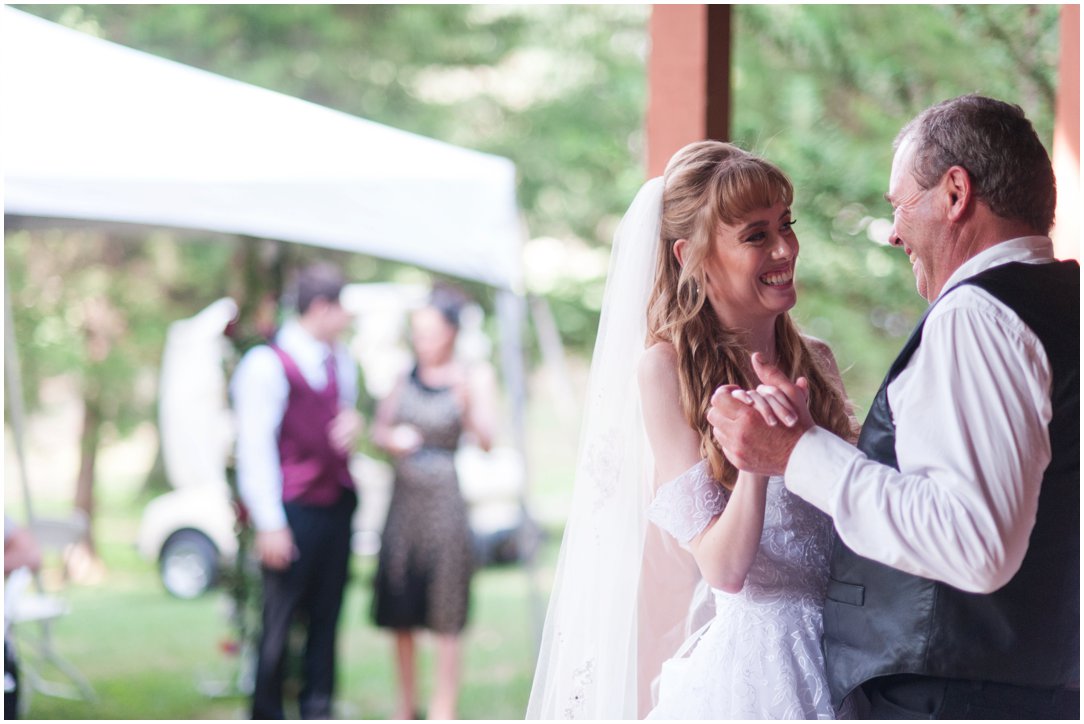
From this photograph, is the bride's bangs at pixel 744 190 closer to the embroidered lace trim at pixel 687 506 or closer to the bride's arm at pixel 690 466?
the bride's arm at pixel 690 466

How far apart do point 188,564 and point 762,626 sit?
837cm

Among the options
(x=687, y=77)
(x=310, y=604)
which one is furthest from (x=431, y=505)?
(x=687, y=77)

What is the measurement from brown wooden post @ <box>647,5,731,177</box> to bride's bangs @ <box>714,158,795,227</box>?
0.75 m

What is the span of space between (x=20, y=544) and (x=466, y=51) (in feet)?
32.0

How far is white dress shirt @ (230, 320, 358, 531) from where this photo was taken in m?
5.43

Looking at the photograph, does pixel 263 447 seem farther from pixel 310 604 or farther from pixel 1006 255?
pixel 1006 255

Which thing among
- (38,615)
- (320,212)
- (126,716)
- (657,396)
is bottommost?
(126,716)

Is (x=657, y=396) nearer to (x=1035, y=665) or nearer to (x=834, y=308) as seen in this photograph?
(x=1035, y=665)

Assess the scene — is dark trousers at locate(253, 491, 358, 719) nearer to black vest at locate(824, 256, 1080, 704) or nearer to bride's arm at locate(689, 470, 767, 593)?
bride's arm at locate(689, 470, 767, 593)

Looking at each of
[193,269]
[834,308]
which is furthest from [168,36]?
→ [834,308]

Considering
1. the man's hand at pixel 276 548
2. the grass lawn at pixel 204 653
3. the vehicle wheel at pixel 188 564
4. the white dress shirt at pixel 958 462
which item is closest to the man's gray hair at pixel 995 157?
the white dress shirt at pixel 958 462

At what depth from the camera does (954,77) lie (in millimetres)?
6934

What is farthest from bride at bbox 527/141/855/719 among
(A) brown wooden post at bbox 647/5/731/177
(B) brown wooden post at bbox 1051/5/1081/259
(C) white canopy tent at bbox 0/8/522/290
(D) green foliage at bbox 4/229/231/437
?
(D) green foliage at bbox 4/229/231/437

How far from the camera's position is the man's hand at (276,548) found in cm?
532
